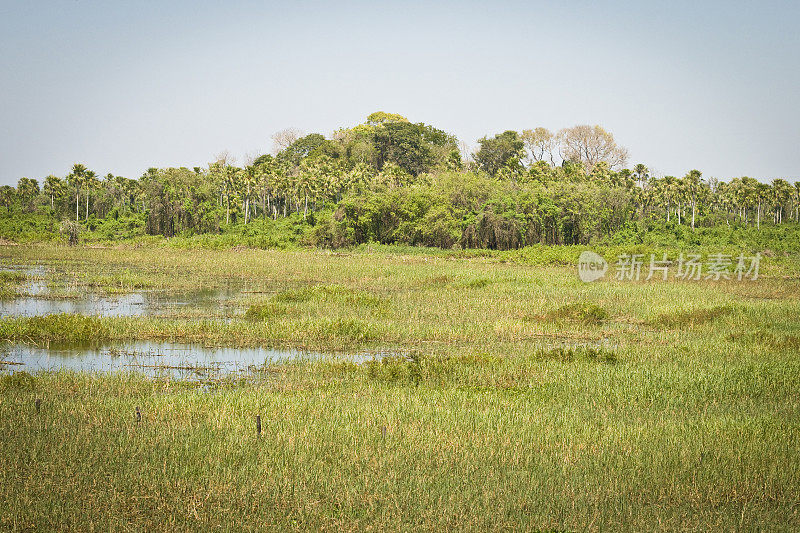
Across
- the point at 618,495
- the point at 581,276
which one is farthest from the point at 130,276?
the point at 618,495

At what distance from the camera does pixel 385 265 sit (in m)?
38.0

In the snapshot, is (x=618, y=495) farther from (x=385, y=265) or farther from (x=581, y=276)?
(x=385, y=265)

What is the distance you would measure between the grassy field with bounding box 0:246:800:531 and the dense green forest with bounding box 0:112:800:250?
36.3 meters

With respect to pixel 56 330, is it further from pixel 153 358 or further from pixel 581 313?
pixel 581 313

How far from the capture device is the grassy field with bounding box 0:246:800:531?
6.72 metres

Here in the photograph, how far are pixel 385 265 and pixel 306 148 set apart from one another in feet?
189

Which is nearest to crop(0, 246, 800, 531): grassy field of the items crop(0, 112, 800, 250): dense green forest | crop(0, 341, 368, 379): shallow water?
crop(0, 341, 368, 379): shallow water

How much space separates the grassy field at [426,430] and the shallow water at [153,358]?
69 centimetres

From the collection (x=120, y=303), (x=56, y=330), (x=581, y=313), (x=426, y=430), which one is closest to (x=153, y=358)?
(x=56, y=330)

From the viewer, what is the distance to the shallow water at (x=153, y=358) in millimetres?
13602

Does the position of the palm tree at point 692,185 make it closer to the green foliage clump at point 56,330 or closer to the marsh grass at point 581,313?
the marsh grass at point 581,313

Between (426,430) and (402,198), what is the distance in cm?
4962

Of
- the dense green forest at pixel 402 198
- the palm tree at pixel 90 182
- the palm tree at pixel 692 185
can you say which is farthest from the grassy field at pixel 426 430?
the palm tree at pixel 90 182

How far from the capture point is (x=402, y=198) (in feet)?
191
